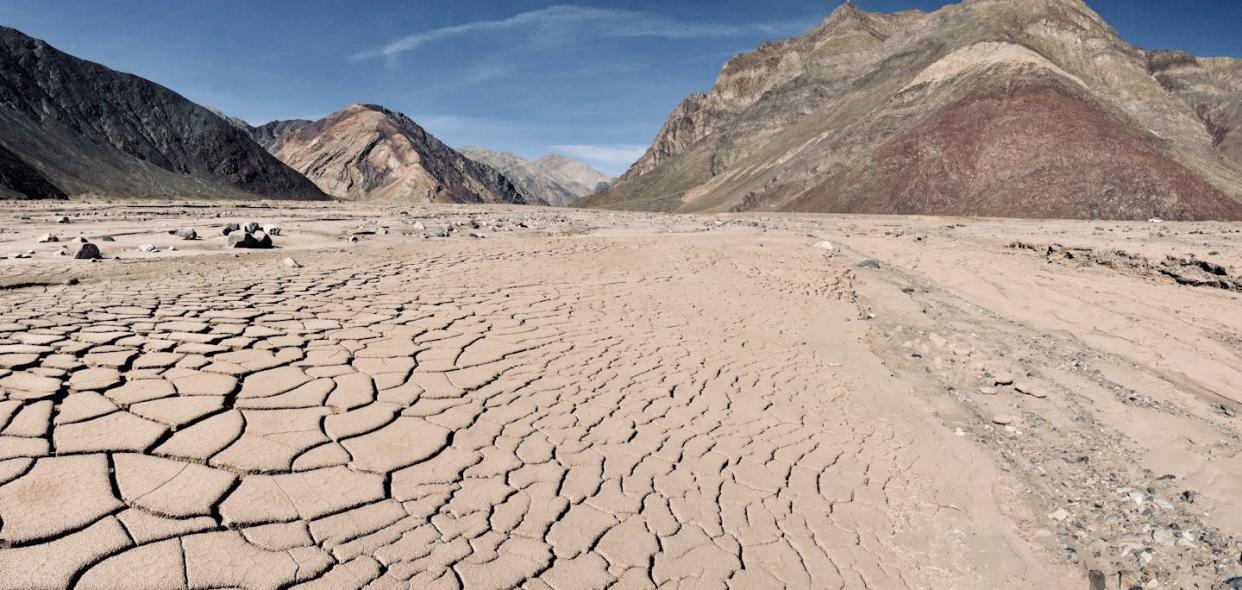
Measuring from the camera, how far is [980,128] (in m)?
38.3

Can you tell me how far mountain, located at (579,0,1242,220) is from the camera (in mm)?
33281

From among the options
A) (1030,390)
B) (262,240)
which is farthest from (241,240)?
(1030,390)

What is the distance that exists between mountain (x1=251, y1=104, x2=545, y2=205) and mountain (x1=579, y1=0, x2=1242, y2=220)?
27.9 meters

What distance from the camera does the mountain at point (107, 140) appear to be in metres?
35.2

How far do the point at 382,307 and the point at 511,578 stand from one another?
3.91 m

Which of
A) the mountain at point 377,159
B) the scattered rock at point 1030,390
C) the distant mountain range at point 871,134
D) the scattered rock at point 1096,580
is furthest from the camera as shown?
the mountain at point 377,159

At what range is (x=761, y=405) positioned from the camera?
430 cm

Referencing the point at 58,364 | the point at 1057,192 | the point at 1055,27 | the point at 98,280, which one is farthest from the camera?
the point at 1055,27

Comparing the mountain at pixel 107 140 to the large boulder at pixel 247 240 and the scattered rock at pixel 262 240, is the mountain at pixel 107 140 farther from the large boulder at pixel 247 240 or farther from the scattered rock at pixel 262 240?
the large boulder at pixel 247 240

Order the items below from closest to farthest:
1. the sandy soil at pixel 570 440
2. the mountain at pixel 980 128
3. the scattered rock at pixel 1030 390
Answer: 1. the sandy soil at pixel 570 440
2. the scattered rock at pixel 1030 390
3. the mountain at pixel 980 128

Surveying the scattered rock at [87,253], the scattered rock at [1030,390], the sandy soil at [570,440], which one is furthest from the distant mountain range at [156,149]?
the scattered rock at [1030,390]

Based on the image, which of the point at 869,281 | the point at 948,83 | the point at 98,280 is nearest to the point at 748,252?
the point at 869,281

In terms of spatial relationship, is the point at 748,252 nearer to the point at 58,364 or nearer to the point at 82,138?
the point at 58,364

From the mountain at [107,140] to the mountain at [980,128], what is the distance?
133ft
